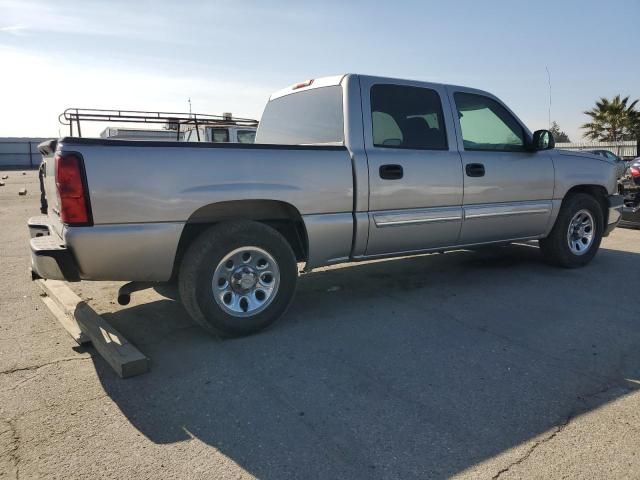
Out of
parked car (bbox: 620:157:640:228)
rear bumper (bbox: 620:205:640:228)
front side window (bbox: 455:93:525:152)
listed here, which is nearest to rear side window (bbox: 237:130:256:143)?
parked car (bbox: 620:157:640:228)

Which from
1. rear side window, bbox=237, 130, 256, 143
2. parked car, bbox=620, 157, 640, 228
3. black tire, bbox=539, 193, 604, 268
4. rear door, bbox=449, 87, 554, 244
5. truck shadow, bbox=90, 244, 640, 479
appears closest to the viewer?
truck shadow, bbox=90, 244, 640, 479

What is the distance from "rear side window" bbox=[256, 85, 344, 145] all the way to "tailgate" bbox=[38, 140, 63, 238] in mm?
2181

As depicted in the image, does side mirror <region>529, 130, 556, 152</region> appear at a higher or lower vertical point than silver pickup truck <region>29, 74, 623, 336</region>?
higher

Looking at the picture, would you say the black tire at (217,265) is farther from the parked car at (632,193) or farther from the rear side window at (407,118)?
the parked car at (632,193)

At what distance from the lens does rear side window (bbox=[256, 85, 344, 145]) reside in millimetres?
4523

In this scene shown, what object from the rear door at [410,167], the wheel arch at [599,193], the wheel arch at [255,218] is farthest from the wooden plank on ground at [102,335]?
the wheel arch at [599,193]

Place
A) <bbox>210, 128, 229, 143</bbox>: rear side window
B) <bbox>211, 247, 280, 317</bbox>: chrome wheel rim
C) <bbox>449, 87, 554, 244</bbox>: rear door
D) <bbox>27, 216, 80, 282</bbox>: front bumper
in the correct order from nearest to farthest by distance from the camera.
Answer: <bbox>27, 216, 80, 282</bbox>: front bumper < <bbox>211, 247, 280, 317</bbox>: chrome wheel rim < <bbox>449, 87, 554, 244</bbox>: rear door < <bbox>210, 128, 229, 143</bbox>: rear side window

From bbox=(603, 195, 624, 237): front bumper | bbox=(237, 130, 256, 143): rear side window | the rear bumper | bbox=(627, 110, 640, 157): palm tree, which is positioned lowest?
the rear bumper

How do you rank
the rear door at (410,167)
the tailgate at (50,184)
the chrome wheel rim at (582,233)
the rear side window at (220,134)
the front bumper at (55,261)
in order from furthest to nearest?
1. the rear side window at (220,134)
2. the chrome wheel rim at (582,233)
3. the rear door at (410,167)
4. the tailgate at (50,184)
5. the front bumper at (55,261)

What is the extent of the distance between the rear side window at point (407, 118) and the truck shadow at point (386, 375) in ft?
4.84

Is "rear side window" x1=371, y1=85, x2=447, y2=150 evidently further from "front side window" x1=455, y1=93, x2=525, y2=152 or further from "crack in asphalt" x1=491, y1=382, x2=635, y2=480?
"crack in asphalt" x1=491, y1=382, x2=635, y2=480

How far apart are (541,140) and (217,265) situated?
3693 mm

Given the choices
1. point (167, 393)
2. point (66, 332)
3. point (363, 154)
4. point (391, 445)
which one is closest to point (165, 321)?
point (66, 332)

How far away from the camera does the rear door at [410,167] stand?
4.41m
